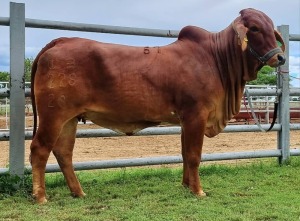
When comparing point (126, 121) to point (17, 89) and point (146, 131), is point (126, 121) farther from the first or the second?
point (17, 89)

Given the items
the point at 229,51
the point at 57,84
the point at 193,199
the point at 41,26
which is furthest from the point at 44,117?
the point at 229,51

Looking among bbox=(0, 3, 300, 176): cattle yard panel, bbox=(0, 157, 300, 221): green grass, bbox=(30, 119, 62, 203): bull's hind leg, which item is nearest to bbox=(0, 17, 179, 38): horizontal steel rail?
bbox=(0, 3, 300, 176): cattle yard panel

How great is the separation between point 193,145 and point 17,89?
75.3 inches

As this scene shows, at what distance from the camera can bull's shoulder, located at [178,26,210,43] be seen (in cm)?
503

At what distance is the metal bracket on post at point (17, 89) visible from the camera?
492 cm

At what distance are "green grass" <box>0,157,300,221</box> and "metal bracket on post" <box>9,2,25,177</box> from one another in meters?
0.32

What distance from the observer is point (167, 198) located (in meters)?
4.59

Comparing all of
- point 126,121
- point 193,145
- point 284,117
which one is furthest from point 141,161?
point 284,117

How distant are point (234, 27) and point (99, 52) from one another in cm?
138

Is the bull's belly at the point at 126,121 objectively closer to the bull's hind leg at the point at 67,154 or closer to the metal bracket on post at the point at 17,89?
the bull's hind leg at the point at 67,154

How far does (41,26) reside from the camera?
510 centimetres

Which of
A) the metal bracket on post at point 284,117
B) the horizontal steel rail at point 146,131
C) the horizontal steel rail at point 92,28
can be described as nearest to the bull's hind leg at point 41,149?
the horizontal steel rail at point 146,131

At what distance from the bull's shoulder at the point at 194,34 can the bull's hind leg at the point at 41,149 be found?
1666 millimetres

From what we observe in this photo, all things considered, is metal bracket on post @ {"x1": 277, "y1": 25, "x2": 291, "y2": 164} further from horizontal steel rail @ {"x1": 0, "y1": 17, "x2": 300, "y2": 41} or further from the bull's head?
the bull's head
